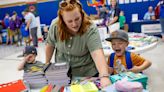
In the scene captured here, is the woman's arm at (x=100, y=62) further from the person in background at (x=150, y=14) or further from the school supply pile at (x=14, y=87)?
the person in background at (x=150, y=14)

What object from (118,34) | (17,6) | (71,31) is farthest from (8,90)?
(17,6)

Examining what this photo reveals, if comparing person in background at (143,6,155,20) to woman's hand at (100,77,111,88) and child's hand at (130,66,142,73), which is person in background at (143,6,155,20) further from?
woman's hand at (100,77,111,88)

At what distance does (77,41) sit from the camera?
180cm

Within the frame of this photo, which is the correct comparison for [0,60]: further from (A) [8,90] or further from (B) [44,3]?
(A) [8,90]

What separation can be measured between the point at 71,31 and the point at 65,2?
0.24m

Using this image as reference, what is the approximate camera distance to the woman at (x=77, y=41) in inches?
64.9

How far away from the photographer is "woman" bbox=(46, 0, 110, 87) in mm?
1647

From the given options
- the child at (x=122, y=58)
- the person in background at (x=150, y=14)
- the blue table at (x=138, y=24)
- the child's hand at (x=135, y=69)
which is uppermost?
the child at (x=122, y=58)

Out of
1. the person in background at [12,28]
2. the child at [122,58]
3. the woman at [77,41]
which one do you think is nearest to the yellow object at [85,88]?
the woman at [77,41]

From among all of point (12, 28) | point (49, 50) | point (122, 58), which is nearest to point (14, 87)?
point (49, 50)

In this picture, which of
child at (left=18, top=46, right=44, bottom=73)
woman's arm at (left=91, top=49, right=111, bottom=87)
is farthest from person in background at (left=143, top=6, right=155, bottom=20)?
woman's arm at (left=91, top=49, right=111, bottom=87)

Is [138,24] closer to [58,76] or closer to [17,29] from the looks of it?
[17,29]

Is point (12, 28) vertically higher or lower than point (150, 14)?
lower

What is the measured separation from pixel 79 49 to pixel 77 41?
0.20 ft
